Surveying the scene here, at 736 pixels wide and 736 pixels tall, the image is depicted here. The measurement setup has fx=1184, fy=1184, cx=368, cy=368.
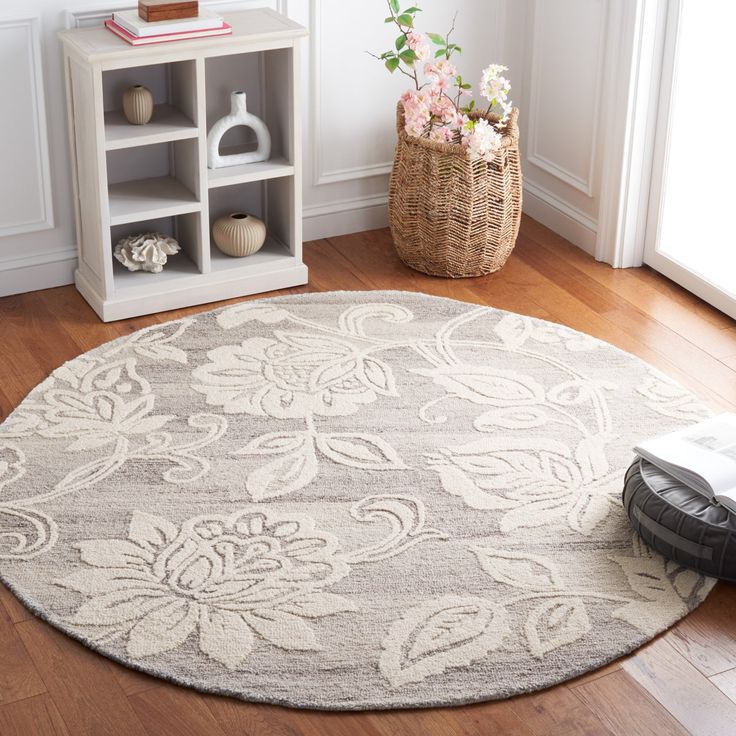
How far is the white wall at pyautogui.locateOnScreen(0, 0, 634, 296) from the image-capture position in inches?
140

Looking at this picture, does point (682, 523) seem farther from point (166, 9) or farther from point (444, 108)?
point (166, 9)

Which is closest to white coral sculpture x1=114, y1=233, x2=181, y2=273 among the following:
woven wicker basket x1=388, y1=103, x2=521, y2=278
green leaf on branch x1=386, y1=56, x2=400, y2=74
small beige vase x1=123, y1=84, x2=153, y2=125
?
small beige vase x1=123, y1=84, x2=153, y2=125

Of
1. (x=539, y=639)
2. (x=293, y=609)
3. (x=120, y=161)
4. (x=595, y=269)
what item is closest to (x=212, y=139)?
(x=120, y=161)

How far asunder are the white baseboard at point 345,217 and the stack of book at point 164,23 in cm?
90

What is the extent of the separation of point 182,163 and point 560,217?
1.41 meters

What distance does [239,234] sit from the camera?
12.4 feet

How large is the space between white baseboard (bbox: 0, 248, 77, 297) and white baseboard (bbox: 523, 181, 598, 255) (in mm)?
1703

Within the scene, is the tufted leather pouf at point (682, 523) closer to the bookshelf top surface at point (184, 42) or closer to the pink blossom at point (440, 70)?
the pink blossom at point (440, 70)

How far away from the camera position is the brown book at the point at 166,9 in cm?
336

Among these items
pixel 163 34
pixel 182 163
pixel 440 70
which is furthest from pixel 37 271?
pixel 440 70

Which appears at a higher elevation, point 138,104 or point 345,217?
point 138,104

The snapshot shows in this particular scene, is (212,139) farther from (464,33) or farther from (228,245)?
(464,33)

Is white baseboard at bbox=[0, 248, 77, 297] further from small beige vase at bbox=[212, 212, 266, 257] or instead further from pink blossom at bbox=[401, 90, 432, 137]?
pink blossom at bbox=[401, 90, 432, 137]

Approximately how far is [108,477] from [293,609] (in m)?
0.67
